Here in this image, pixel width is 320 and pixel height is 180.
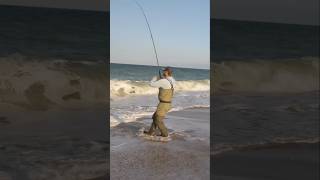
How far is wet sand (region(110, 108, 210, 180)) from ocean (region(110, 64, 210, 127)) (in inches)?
34.0

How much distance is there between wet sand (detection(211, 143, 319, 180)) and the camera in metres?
3.72

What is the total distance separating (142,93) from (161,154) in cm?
640

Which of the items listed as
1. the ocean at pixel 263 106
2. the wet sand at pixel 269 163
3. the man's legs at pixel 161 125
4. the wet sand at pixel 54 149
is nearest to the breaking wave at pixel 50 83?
the wet sand at pixel 54 149

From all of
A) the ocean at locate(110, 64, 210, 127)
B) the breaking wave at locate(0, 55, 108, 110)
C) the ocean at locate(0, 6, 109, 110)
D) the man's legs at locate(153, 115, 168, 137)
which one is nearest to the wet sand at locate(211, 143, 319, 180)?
the man's legs at locate(153, 115, 168, 137)

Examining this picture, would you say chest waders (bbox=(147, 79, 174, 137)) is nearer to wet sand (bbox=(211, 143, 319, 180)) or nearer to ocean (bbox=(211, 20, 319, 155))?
ocean (bbox=(211, 20, 319, 155))

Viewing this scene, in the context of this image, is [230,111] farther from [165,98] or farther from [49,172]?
[49,172]

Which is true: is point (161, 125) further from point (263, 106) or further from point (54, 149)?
point (263, 106)

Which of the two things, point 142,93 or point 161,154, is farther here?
point 142,93

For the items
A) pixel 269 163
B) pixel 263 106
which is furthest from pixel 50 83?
pixel 269 163

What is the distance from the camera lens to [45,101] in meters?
9.49

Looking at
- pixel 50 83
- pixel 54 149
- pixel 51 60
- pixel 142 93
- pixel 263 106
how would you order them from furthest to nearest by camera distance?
pixel 51 60 < pixel 50 83 < pixel 142 93 < pixel 263 106 < pixel 54 149

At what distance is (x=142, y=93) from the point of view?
1048cm

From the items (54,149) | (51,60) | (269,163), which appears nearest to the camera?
(269,163)

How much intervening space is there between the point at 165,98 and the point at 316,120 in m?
2.48
